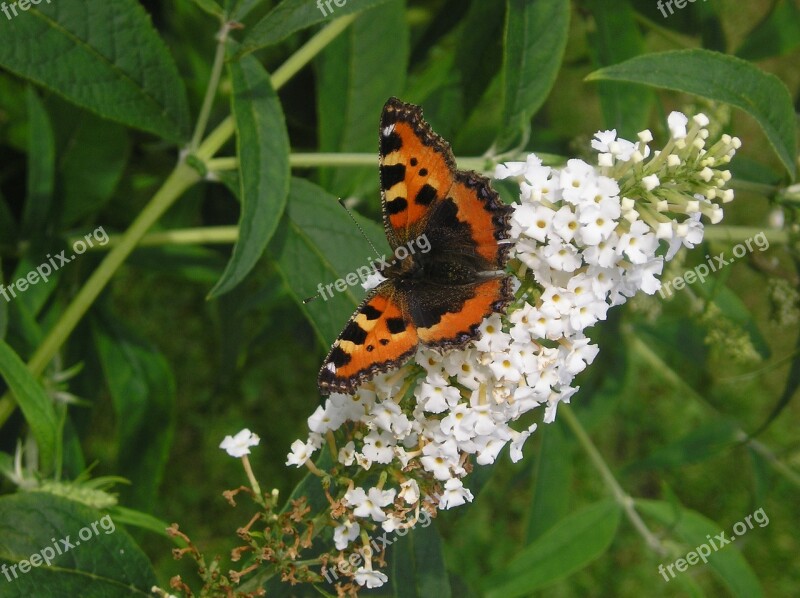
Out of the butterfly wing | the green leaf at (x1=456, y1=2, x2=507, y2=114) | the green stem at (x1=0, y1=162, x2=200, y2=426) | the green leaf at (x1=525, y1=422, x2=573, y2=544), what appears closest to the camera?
the butterfly wing

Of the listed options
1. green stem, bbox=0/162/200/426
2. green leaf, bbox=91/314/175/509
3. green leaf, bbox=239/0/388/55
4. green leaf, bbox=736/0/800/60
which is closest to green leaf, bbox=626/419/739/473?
green leaf, bbox=736/0/800/60

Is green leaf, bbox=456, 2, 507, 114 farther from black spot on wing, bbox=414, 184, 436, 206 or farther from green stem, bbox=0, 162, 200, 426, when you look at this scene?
green stem, bbox=0, 162, 200, 426

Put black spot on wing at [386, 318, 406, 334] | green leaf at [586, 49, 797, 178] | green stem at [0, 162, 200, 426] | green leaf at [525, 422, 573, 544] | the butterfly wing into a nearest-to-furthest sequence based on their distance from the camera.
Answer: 1. the butterfly wing
2. black spot on wing at [386, 318, 406, 334]
3. green leaf at [586, 49, 797, 178]
4. green stem at [0, 162, 200, 426]
5. green leaf at [525, 422, 573, 544]

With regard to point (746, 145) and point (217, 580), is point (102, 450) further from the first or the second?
point (746, 145)

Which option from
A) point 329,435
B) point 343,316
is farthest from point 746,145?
point 329,435

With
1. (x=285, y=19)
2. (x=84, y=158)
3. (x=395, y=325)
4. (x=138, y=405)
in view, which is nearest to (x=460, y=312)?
(x=395, y=325)

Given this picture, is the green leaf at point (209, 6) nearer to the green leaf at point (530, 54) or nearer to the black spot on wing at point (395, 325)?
the green leaf at point (530, 54)
